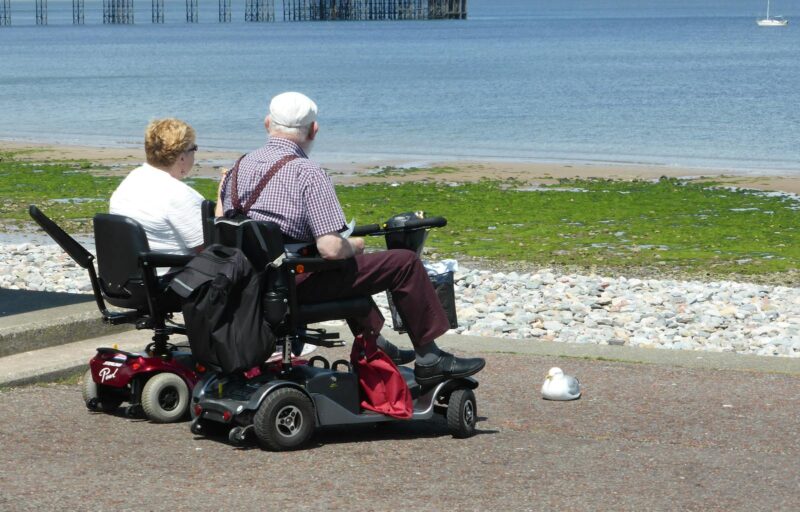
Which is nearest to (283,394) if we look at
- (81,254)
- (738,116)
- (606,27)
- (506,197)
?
(81,254)

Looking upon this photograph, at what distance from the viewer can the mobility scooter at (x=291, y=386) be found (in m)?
5.66

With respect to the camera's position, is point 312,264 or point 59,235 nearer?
point 312,264

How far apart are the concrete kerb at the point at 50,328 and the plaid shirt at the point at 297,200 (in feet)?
7.14

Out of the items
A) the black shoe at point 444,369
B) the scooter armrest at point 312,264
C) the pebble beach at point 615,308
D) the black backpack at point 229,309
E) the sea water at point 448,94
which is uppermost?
the scooter armrest at point 312,264

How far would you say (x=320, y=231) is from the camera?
5797 mm

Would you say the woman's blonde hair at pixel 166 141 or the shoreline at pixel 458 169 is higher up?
the woman's blonde hair at pixel 166 141

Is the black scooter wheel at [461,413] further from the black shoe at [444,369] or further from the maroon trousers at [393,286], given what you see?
the maroon trousers at [393,286]

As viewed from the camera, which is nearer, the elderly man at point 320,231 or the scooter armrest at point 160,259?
the elderly man at point 320,231

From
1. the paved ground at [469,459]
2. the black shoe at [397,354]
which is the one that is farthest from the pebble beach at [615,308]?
the black shoe at [397,354]

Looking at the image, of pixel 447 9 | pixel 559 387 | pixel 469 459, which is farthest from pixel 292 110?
pixel 447 9

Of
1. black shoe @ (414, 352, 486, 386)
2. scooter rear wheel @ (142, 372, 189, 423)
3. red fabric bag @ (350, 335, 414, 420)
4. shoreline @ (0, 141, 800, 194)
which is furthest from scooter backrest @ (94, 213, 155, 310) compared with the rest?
shoreline @ (0, 141, 800, 194)

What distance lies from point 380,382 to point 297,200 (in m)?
0.88

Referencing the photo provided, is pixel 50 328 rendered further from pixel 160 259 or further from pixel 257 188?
pixel 257 188

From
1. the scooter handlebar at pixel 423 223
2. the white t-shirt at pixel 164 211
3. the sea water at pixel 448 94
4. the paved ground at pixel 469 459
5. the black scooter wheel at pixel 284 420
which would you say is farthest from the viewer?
the sea water at pixel 448 94
